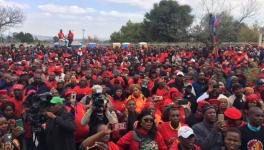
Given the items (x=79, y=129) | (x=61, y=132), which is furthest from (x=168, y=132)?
(x=61, y=132)

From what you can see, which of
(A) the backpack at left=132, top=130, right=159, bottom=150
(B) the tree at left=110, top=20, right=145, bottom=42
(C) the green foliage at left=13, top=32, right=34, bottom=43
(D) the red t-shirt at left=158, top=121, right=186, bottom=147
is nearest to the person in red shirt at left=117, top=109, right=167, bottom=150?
(A) the backpack at left=132, top=130, right=159, bottom=150

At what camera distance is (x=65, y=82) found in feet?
33.4

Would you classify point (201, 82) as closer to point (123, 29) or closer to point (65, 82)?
point (65, 82)

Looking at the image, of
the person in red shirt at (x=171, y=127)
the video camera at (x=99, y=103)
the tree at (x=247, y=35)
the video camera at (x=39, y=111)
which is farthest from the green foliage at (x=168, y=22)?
the video camera at (x=99, y=103)

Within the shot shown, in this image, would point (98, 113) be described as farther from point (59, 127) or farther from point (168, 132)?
point (168, 132)

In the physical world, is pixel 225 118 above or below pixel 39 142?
above

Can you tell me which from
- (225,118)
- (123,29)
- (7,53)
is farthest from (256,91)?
(123,29)

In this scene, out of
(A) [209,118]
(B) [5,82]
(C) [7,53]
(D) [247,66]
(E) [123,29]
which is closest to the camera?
(A) [209,118]

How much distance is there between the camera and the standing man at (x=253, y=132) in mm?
4852

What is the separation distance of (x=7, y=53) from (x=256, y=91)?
17.8 metres

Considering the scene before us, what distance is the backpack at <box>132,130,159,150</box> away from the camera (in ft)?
15.8

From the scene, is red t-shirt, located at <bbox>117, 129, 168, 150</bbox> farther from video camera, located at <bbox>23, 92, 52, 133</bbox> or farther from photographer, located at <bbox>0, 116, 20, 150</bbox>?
photographer, located at <bbox>0, 116, 20, 150</bbox>

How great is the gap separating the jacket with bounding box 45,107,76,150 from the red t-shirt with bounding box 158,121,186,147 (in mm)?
1206

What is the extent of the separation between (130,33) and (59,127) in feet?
168
